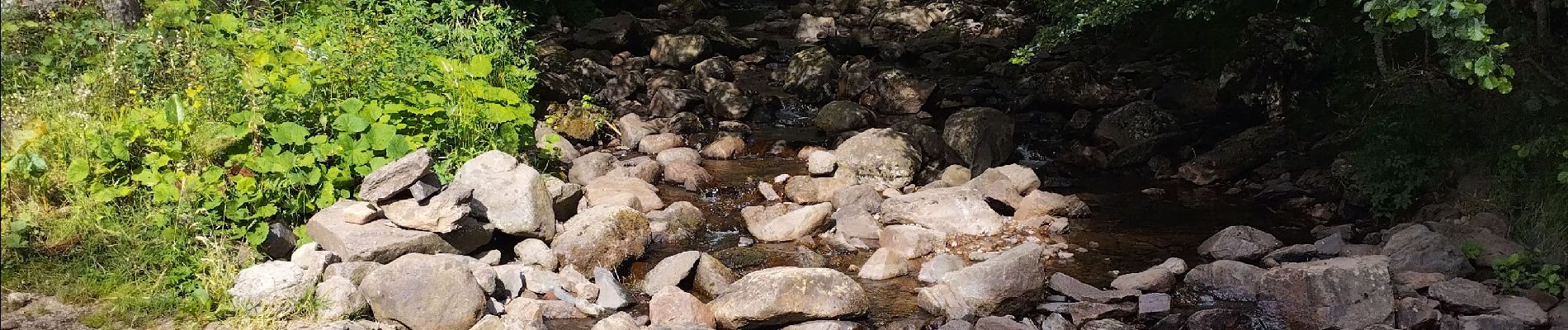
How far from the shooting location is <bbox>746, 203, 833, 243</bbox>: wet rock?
8961 mm

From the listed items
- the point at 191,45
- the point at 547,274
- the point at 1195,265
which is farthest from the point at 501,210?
the point at 1195,265

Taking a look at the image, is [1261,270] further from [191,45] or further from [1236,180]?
[191,45]

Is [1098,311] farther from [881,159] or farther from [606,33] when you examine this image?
[606,33]

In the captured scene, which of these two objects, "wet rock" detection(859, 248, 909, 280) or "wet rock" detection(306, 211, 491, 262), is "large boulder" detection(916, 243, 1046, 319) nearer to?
"wet rock" detection(859, 248, 909, 280)

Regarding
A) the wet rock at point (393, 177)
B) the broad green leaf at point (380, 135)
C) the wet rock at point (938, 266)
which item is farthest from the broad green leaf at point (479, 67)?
the wet rock at point (938, 266)

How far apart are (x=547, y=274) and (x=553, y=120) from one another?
16.3 feet

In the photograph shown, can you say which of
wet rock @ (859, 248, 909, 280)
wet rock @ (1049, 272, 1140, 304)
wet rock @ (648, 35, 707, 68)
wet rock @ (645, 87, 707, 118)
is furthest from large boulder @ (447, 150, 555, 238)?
wet rock @ (648, 35, 707, 68)

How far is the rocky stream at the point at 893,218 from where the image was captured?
6.67 metres

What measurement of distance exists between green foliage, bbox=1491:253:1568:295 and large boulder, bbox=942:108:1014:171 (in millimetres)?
5253

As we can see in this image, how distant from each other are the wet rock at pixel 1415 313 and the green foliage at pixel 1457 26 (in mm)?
1582

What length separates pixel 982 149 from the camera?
465 inches

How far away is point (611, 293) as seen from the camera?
23.5 ft

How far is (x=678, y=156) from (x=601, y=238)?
3.74 m

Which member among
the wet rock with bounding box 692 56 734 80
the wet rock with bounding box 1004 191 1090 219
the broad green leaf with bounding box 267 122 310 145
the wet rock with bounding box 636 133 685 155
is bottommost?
the wet rock with bounding box 692 56 734 80
